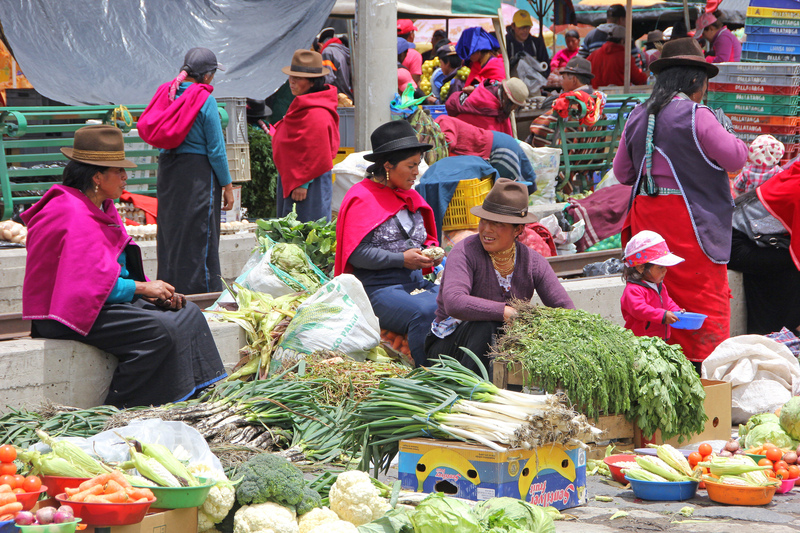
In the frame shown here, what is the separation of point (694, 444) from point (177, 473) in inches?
112

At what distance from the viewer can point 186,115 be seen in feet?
22.2

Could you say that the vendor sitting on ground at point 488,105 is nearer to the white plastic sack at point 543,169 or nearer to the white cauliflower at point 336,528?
the white plastic sack at point 543,169

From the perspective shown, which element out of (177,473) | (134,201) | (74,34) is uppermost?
(74,34)

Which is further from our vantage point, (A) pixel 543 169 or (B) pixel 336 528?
(A) pixel 543 169

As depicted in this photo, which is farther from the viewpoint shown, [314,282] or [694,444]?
[314,282]

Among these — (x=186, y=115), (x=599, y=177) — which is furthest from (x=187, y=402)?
(x=599, y=177)

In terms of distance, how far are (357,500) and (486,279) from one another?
1.85 m

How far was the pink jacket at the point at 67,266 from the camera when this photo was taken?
4.66 m

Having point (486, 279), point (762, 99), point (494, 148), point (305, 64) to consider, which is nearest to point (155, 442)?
point (486, 279)

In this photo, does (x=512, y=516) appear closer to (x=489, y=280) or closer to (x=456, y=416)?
(x=456, y=416)

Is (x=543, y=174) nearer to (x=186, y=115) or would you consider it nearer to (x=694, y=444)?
(x=186, y=115)

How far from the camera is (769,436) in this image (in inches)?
184

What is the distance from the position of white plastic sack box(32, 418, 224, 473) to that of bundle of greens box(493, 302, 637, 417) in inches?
59.4

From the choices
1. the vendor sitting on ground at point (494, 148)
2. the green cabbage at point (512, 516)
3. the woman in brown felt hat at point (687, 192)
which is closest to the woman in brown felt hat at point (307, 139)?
the vendor sitting on ground at point (494, 148)
